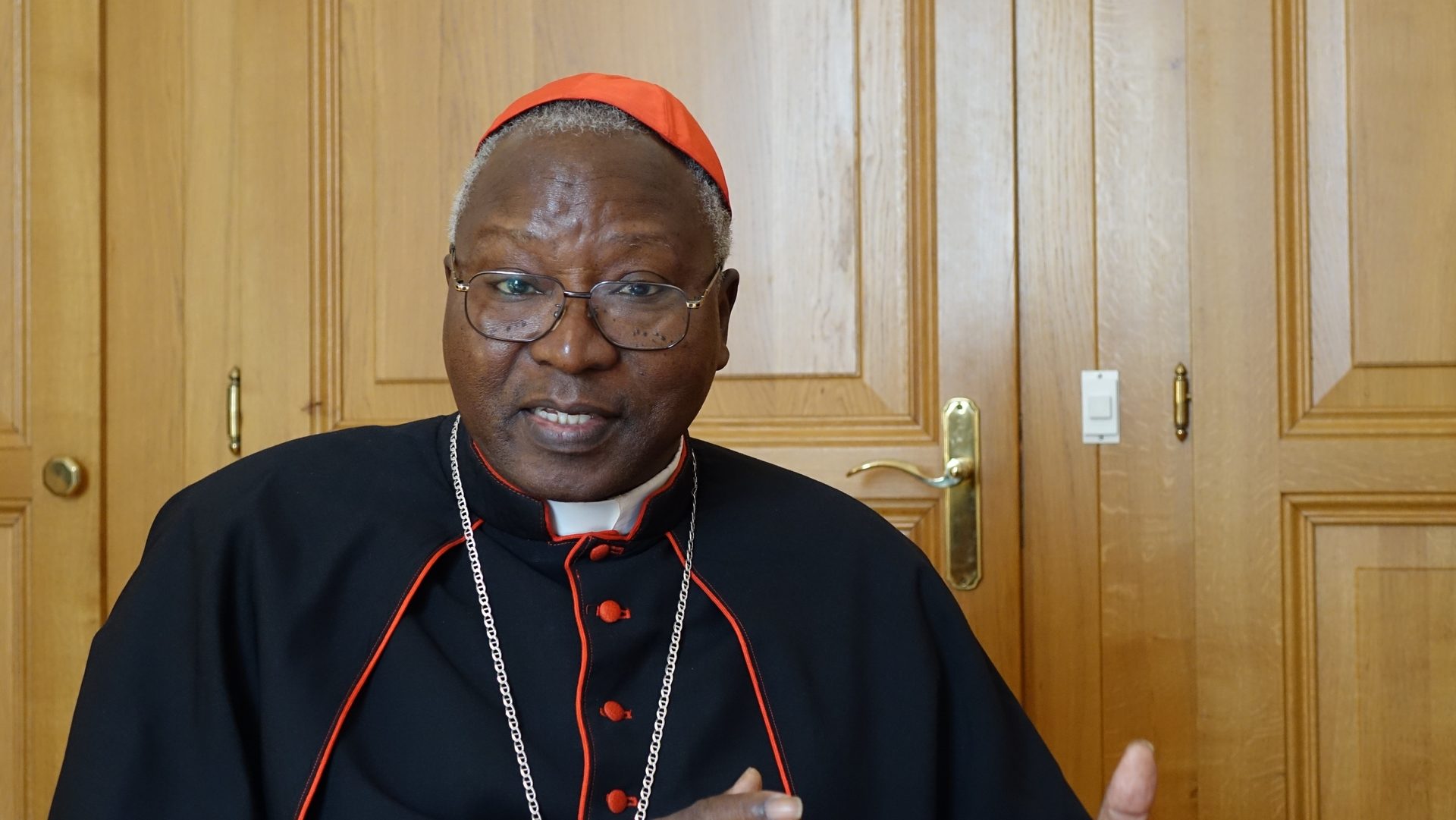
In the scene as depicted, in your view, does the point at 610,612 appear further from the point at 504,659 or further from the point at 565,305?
the point at 565,305

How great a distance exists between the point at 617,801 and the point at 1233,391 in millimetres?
1678

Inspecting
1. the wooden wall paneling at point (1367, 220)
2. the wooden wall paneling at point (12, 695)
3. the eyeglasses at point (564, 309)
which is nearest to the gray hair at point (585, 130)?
the eyeglasses at point (564, 309)

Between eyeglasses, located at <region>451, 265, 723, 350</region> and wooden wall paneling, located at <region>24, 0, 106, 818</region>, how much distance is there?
1.78 metres

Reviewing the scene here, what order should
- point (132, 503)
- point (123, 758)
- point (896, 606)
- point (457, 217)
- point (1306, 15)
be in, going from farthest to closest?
1. point (132, 503)
2. point (1306, 15)
3. point (896, 606)
4. point (457, 217)
5. point (123, 758)

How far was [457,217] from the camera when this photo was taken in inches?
63.0

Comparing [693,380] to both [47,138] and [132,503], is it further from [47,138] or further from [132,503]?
[47,138]

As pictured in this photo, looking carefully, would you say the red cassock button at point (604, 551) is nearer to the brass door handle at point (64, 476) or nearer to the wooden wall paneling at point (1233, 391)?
the wooden wall paneling at point (1233, 391)

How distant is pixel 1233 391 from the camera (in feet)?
8.67

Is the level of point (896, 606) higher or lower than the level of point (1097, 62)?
lower

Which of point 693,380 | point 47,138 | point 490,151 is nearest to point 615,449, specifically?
point 693,380

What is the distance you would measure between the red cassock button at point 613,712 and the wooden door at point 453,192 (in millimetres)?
1277

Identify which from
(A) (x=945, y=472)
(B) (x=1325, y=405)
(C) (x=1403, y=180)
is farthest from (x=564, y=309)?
(C) (x=1403, y=180)

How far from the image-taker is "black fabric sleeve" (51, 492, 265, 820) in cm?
135

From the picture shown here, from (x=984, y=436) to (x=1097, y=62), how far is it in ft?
2.47
